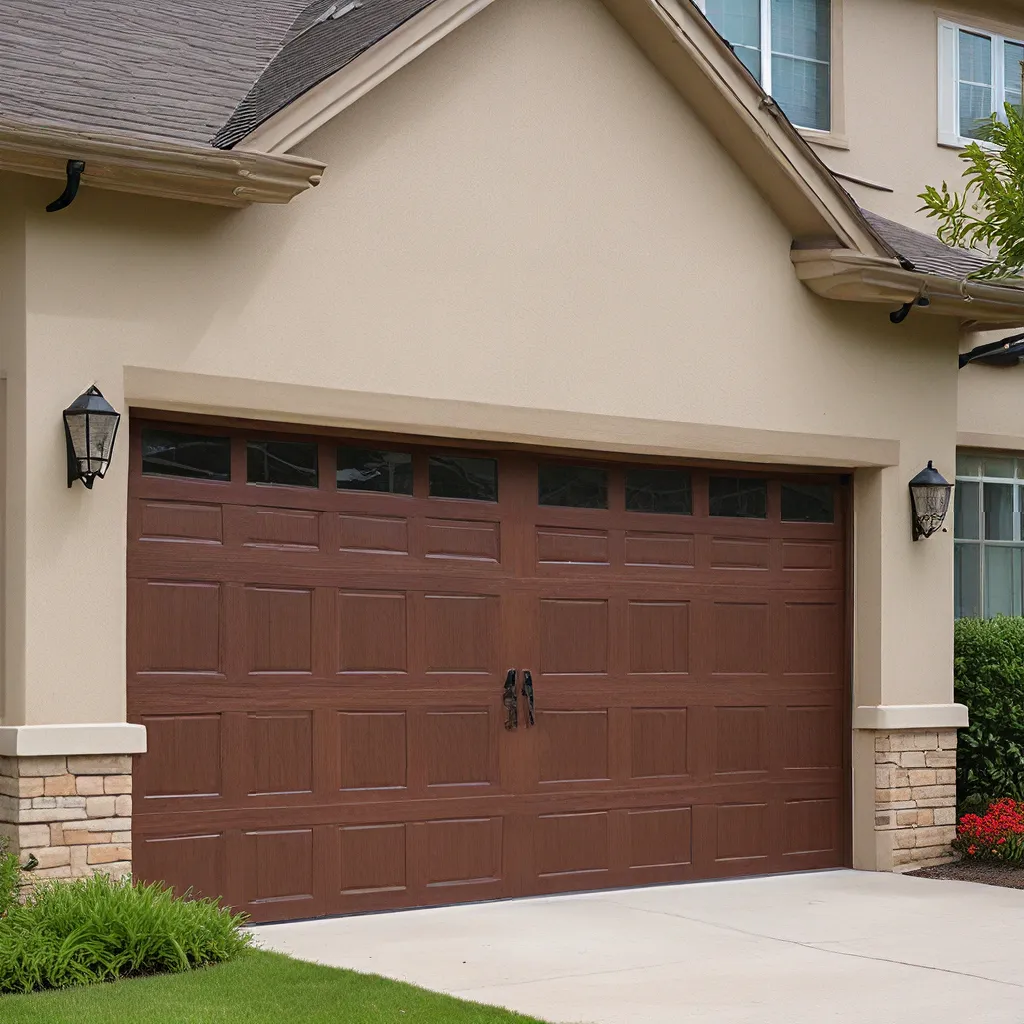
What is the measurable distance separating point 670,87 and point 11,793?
6.24m

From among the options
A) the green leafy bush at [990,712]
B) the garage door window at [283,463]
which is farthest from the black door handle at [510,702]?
the green leafy bush at [990,712]

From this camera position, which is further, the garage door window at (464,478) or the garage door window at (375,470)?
the garage door window at (464,478)

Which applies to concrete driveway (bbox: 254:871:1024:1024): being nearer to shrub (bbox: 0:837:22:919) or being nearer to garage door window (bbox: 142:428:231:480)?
shrub (bbox: 0:837:22:919)

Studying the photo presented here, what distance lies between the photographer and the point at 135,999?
7160 millimetres

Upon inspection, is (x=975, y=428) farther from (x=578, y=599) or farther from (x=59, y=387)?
(x=59, y=387)

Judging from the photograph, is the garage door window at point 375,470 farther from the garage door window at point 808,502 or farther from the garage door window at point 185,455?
the garage door window at point 808,502

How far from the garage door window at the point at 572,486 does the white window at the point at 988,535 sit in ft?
14.3

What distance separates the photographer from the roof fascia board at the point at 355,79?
8.97 m

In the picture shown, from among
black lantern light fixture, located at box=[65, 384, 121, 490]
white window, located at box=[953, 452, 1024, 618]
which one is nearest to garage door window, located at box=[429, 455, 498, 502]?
black lantern light fixture, located at box=[65, 384, 121, 490]

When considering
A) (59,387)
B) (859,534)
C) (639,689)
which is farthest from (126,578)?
(859,534)

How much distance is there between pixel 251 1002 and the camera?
7.16 meters

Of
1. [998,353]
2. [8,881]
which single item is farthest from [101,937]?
→ [998,353]

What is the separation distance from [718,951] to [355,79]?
527 cm

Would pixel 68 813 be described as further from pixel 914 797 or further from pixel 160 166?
pixel 914 797
